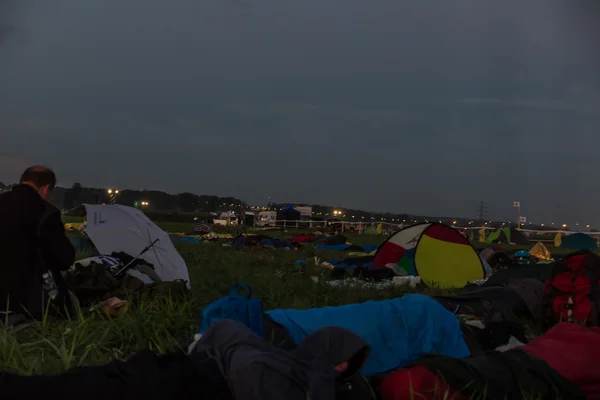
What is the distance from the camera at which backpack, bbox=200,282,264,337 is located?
9.83 ft

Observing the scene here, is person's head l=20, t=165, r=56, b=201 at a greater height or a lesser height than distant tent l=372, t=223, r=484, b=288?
greater

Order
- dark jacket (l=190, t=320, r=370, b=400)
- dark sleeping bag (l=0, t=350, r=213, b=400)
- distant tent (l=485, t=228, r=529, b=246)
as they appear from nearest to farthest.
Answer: dark sleeping bag (l=0, t=350, r=213, b=400) → dark jacket (l=190, t=320, r=370, b=400) → distant tent (l=485, t=228, r=529, b=246)

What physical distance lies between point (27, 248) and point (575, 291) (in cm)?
→ 423

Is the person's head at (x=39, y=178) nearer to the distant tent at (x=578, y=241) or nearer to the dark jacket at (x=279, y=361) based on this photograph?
the dark jacket at (x=279, y=361)

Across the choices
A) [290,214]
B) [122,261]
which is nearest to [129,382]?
[122,261]

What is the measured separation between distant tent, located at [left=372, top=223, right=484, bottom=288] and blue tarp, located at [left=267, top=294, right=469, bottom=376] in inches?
163

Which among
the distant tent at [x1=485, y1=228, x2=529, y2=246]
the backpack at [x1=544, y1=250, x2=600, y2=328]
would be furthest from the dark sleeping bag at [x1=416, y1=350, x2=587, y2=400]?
the distant tent at [x1=485, y1=228, x2=529, y2=246]

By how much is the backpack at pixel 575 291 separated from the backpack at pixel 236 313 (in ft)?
7.99

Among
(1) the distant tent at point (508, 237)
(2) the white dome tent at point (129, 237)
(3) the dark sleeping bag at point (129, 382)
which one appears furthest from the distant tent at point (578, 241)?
(3) the dark sleeping bag at point (129, 382)

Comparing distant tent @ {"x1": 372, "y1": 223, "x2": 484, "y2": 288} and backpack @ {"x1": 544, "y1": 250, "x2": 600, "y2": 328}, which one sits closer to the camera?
backpack @ {"x1": 544, "y1": 250, "x2": 600, "y2": 328}

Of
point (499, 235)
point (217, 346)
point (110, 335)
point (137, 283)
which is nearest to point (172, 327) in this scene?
point (110, 335)

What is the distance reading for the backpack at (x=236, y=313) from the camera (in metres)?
3.00

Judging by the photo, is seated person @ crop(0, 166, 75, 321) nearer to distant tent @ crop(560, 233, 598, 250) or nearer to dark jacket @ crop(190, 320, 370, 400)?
dark jacket @ crop(190, 320, 370, 400)

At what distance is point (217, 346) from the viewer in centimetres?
236
